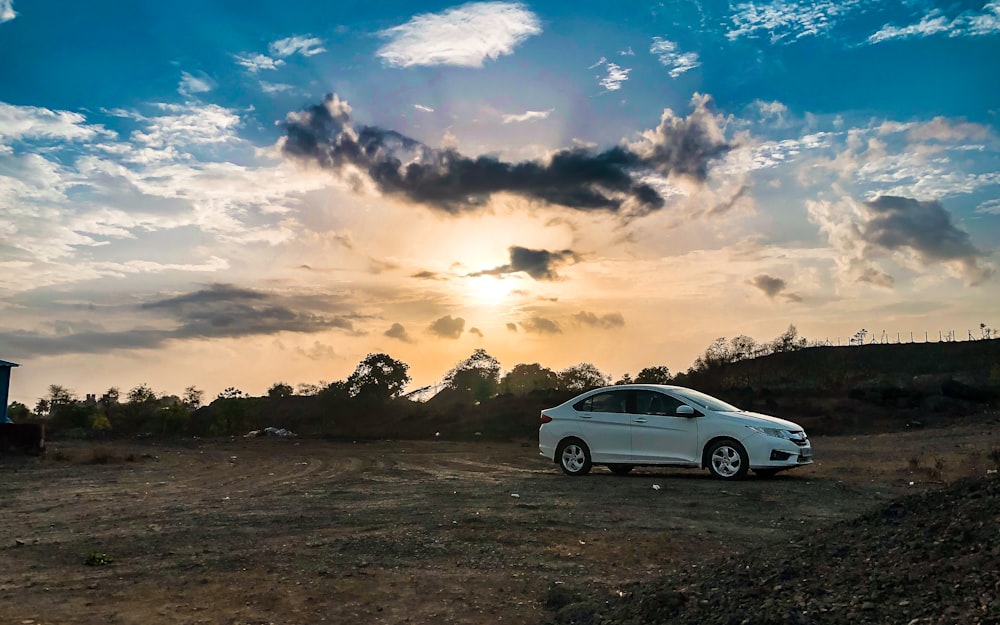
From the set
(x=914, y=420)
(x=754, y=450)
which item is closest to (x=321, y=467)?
(x=754, y=450)

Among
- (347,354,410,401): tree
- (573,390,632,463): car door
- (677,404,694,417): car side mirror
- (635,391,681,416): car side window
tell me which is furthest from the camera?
(347,354,410,401): tree

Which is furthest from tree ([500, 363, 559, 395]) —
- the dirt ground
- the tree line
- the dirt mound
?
the dirt mound

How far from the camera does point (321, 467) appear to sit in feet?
66.3

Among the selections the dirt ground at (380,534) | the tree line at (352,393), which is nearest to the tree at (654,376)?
the tree line at (352,393)

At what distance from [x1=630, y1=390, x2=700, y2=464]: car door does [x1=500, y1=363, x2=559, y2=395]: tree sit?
43207 millimetres

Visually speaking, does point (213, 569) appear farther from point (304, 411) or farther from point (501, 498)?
point (304, 411)

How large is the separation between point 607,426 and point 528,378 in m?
49.6

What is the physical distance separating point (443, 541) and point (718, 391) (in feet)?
112

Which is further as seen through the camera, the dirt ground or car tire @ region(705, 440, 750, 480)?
car tire @ region(705, 440, 750, 480)

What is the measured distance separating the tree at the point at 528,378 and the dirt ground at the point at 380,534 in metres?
41.9

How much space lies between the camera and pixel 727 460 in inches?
577

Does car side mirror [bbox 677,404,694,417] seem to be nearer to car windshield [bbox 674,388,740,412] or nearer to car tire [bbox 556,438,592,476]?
car windshield [bbox 674,388,740,412]

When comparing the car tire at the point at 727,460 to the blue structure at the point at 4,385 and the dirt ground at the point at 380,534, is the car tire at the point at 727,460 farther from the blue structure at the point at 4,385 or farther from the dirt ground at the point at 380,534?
the blue structure at the point at 4,385

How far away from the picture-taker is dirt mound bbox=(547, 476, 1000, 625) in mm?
4906
